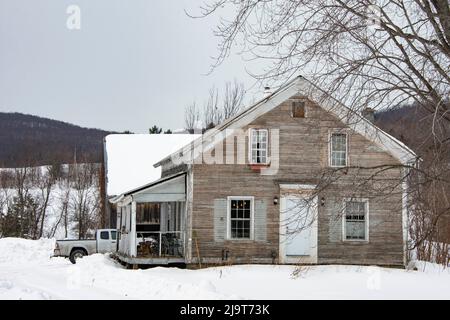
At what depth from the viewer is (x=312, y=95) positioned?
44.4 ft

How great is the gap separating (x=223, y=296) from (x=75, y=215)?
160ft

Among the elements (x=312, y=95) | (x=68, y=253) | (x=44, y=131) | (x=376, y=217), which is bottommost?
(x=68, y=253)

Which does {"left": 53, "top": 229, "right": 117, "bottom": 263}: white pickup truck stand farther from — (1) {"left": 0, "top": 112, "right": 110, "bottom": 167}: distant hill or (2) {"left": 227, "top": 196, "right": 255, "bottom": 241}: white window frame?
(1) {"left": 0, "top": 112, "right": 110, "bottom": 167}: distant hill

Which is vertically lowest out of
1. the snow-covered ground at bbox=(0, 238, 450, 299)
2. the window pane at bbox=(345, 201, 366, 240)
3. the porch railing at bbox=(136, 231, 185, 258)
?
the snow-covered ground at bbox=(0, 238, 450, 299)

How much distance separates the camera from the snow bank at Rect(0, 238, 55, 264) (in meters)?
32.2

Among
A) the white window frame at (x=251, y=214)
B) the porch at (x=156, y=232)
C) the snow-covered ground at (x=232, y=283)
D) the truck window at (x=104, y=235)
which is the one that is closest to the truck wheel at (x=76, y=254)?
the truck window at (x=104, y=235)

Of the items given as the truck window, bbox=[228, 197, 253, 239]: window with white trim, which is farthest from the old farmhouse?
the truck window

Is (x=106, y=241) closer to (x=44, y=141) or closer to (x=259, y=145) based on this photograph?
(x=259, y=145)

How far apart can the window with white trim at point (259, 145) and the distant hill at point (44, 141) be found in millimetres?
75877

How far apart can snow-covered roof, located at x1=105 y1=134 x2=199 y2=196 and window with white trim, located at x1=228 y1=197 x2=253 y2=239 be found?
11850 mm

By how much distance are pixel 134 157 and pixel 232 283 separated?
2095 centimetres

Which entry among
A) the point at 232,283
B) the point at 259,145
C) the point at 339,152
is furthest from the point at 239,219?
the point at 232,283
